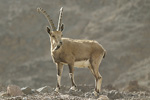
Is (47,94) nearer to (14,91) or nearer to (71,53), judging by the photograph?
(14,91)

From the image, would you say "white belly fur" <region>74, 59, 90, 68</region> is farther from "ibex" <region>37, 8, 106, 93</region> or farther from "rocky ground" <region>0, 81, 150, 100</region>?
"rocky ground" <region>0, 81, 150, 100</region>

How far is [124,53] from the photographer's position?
28531 millimetres

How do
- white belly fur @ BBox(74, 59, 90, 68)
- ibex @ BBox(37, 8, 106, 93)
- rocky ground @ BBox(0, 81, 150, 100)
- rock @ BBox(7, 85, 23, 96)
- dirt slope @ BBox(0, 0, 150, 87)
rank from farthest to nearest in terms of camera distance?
dirt slope @ BBox(0, 0, 150, 87) → white belly fur @ BBox(74, 59, 90, 68) → ibex @ BBox(37, 8, 106, 93) → rock @ BBox(7, 85, 23, 96) → rocky ground @ BBox(0, 81, 150, 100)

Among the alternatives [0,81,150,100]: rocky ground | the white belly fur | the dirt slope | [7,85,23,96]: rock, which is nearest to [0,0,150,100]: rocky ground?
the dirt slope

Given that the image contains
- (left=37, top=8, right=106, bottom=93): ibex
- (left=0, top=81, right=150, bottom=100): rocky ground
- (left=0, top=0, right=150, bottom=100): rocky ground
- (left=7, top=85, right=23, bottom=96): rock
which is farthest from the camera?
(left=0, top=0, right=150, bottom=100): rocky ground

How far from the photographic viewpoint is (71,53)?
11523mm

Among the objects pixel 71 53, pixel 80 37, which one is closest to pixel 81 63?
pixel 71 53

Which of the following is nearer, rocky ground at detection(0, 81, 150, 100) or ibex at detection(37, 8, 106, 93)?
rocky ground at detection(0, 81, 150, 100)

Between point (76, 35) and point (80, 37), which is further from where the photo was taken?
point (76, 35)

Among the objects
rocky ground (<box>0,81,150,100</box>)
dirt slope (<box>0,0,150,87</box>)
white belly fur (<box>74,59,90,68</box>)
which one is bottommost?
rocky ground (<box>0,81,150,100</box>)

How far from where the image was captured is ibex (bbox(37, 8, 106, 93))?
10969 mm

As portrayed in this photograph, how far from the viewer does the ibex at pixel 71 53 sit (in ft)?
36.0

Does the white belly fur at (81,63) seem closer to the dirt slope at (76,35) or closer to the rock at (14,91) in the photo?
the rock at (14,91)

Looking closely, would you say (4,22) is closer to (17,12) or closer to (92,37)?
(17,12)
